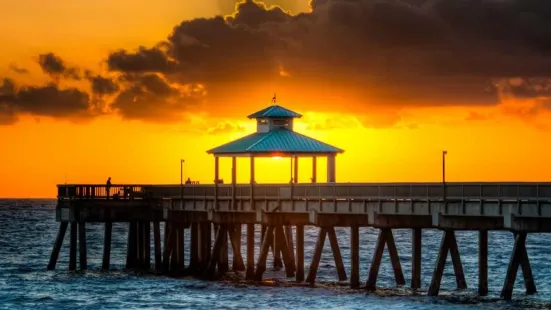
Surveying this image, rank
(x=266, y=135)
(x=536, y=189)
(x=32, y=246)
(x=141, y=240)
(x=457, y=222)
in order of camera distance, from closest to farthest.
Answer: (x=536, y=189)
(x=457, y=222)
(x=266, y=135)
(x=141, y=240)
(x=32, y=246)

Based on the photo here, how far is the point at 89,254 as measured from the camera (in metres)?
115

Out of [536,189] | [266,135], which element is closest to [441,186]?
[536,189]

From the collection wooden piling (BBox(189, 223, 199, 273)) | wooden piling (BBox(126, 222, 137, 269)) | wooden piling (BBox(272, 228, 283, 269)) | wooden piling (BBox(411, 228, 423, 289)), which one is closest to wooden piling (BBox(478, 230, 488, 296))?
wooden piling (BBox(411, 228, 423, 289))

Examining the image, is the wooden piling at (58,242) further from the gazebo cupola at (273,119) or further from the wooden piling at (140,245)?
the gazebo cupola at (273,119)

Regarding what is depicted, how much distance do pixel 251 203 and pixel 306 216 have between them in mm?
4124

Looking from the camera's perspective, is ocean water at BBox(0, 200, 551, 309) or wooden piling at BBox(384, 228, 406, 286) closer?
ocean water at BBox(0, 200, 551, 309)

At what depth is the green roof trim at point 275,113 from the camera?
7994cm

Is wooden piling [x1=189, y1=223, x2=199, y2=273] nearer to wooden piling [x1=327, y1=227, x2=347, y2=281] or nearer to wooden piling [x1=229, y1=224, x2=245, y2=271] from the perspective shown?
wooden piling [x1=229, y1=224, x2=245, y2=271]

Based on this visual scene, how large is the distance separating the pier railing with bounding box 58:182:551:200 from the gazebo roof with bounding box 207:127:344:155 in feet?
7.45

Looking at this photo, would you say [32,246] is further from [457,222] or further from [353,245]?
[457,222]

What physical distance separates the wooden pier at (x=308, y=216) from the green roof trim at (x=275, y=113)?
223 inches

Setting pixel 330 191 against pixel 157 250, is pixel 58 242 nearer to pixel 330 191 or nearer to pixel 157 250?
pixel 157 250

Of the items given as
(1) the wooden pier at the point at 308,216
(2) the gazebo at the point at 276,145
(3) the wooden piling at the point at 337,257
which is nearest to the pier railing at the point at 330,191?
(1) the wooden pier at the point at 308,216

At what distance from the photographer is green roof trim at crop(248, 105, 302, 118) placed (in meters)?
79.9
